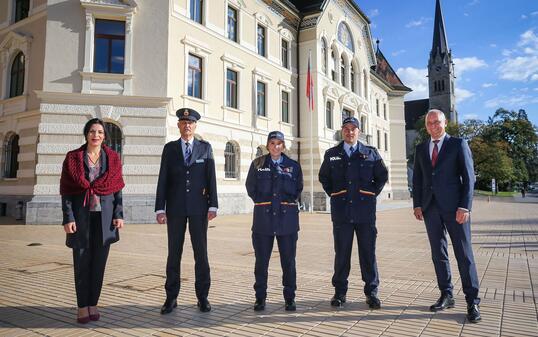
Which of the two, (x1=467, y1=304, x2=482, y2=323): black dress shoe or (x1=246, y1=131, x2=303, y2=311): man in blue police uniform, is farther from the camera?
(x1=246, y1=131, x2=303, y2=311): man in blue police uniform

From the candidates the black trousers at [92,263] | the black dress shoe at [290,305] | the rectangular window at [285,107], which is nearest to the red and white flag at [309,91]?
the rectangular window at [285,107]

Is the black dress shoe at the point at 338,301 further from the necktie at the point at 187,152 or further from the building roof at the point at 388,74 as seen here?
the building roof at the point at 388,74

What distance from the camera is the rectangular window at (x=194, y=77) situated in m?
16.9

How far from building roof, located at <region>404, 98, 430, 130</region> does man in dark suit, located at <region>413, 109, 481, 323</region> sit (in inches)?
3523

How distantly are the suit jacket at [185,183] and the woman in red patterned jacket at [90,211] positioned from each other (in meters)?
0.53

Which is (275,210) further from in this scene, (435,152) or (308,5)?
(308,5)

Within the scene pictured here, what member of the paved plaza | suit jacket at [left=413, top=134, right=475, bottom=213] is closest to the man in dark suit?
suit jacket at [left=413, top=134, right=475, bottom=213]

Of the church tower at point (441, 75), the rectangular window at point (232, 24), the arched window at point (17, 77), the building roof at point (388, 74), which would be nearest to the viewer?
the arched window at point (17, 77)

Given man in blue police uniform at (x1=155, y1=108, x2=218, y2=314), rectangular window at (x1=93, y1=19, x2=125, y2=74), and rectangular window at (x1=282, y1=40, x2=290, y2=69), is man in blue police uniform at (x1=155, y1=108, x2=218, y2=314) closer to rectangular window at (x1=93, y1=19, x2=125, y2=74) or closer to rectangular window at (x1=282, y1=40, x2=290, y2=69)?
rectangular window at (x1=93, y1=19, x2=125, y2=74)

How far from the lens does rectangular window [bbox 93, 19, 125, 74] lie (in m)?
14.9

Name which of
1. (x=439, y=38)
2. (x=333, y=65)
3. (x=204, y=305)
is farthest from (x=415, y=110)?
(x=204, y=305)

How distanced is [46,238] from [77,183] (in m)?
7.64

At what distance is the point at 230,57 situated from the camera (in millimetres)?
18953

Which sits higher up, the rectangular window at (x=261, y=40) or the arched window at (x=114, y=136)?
the rectangular window at (x=261, y=40)
